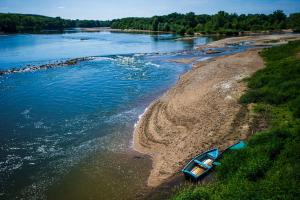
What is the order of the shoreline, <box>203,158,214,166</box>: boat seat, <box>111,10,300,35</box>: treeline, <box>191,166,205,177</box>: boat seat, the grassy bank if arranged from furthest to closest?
1. <box>111,10,300,35</box>: treeline
2. the shoreline
3. <box>203,158,214,166</box>: boat seat
4. <box>191,166,205,177</box>: boat seat
5. the grassy bank

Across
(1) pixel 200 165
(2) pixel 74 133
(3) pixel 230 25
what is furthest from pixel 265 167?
(3) pixel 230 25

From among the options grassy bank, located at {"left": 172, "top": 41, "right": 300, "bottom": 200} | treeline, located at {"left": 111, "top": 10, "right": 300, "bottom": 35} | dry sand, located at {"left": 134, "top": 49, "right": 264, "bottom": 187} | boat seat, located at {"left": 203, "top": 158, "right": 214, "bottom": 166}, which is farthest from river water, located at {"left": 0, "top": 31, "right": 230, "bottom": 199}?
treeline, located at {"left": 111, "top": 10, "right": 300, "bottom": 35}

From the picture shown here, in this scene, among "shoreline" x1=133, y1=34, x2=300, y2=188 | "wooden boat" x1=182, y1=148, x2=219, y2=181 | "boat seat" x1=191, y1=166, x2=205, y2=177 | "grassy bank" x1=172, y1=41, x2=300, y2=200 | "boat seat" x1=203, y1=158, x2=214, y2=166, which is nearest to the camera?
"grassy bank" x1=172, y1=41, x2=300, y2=200

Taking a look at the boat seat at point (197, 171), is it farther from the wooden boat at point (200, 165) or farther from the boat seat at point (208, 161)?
the boat seat at point (208, 161)

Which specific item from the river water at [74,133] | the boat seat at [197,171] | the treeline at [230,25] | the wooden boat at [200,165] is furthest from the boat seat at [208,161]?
the treeline at [230,25]

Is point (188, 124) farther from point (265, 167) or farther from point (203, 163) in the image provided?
Result: point (265, 167)

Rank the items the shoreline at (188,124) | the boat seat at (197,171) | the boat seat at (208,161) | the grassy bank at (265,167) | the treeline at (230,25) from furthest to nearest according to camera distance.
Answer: the treeline at (230,25)
the shoreline at (188,124)
the boat seat at (208,161)
the boat seat at (197,171)
the grassy bank at (265,167)

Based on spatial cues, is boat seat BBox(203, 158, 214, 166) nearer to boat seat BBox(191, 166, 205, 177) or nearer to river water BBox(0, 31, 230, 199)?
boat seat BBox(191, 166, 205, 177)

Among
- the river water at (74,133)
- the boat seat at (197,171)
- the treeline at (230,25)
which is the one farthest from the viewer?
the treeline at (230,25)
